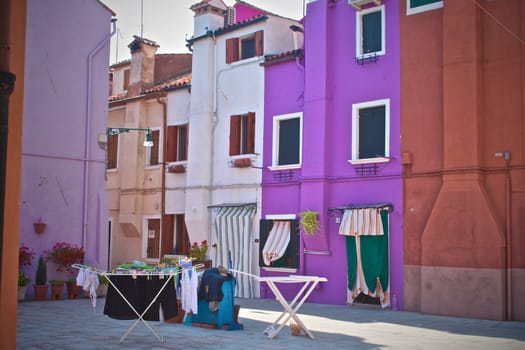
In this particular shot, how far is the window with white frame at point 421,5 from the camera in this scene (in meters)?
16.0

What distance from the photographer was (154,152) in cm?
2384

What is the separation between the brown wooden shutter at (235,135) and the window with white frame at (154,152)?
13.4 ft

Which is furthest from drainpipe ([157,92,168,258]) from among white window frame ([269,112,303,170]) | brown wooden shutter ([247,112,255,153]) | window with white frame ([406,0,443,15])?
window with white frame ([406,0,443,15])

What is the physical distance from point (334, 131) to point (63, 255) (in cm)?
789

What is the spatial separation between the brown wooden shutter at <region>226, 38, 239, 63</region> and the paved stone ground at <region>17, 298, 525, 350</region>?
8685mm

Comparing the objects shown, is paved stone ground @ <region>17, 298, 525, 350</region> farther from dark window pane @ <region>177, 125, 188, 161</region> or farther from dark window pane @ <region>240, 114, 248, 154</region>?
dark window pane @ <region>177, 125, 188, 161</region>

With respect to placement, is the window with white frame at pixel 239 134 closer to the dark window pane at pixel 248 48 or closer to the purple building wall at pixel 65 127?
the dark window pane at pixel 248 48

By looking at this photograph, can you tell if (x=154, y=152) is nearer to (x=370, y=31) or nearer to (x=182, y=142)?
(x=182, y=142)

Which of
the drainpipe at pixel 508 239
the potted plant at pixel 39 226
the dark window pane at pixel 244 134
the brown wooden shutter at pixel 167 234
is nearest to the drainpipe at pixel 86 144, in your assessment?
the potted plant at pixel 39 226

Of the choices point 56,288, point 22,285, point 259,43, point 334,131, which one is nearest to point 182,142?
point 259,43

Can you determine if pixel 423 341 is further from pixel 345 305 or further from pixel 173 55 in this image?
pixel 173 55

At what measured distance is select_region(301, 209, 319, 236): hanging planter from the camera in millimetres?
17531

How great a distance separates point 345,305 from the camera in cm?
1711

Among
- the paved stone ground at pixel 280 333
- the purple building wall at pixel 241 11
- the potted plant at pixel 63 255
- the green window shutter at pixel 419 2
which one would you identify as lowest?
the paved stone ground at pixel 280 333
